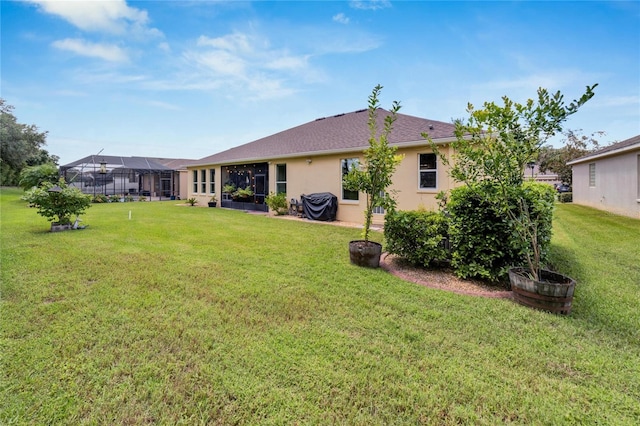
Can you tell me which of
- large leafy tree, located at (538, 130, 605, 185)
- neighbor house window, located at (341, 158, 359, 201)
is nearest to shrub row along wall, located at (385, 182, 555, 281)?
neighbor house window, located at (341, 158, 359, 201)

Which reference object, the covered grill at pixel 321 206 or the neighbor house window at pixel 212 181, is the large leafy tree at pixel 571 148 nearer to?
the covered grill at pixel 321 206

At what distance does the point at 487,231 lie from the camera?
483cm

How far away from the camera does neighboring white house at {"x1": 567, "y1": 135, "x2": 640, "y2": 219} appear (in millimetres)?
12336

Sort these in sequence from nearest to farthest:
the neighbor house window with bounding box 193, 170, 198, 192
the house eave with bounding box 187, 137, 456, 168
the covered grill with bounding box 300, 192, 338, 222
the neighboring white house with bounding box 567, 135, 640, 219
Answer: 1. the house eave with bounding box 187, 137, 456, 168
2. the covered grill with bounding box 300, 192, 338, 222
3. the neighboring white house with bounding box 567, 135, 640, 219
4. the neighbor house window with bounding box 193, 170, 198, 192

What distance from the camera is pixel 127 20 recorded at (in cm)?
953

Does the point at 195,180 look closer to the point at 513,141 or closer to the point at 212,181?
the point at 212,181

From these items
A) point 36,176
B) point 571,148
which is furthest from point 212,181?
point 571,148

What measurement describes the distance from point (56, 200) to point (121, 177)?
68.1 feet

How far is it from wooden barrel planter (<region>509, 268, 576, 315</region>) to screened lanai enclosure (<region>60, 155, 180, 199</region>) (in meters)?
27.2

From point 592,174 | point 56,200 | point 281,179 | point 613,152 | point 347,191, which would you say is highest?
point 613,152

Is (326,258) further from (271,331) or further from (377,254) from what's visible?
(271,331)

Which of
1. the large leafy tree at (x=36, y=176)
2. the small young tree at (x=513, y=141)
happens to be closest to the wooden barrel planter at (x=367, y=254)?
the small young tree at (x=513, y=141)

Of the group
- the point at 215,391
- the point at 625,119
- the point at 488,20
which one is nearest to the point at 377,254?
the point at 215,391

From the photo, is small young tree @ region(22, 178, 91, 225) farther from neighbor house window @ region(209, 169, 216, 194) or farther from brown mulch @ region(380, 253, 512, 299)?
neighbor house window @ region(209, 169, 216, 194)
